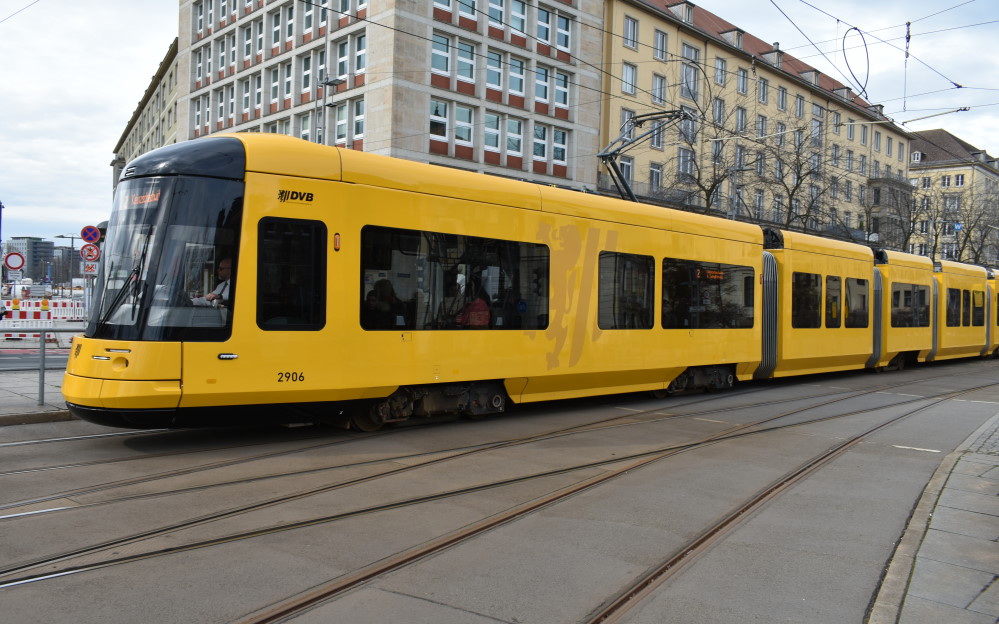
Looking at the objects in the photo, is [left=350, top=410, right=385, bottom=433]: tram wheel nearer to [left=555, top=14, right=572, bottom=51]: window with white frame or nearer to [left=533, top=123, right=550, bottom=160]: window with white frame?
[left=533, top=123, right=550, bottom=160]: window with white frame

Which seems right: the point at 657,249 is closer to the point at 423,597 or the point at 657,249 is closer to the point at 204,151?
the point at 204,151

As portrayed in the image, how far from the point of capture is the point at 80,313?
105 ft

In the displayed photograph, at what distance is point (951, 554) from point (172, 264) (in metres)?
6.72

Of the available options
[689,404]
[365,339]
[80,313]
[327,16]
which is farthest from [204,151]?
[327,16]

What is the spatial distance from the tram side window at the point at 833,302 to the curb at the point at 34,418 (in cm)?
1438

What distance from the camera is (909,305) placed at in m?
20.7

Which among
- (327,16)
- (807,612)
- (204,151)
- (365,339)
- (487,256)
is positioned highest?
(327,16)

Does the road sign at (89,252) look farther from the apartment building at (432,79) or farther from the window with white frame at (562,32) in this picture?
the window with white frame at (562,32)

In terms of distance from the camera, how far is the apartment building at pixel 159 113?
2296 inches

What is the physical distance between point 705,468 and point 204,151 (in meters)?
5.80

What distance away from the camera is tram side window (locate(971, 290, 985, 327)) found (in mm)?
25266

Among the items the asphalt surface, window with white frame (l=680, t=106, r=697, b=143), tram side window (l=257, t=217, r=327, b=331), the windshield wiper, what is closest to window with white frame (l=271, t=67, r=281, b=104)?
window with white frame (l=680, t=106, r=697, b=143)

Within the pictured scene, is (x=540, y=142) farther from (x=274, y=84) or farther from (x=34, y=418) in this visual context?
(x=34, y=418)

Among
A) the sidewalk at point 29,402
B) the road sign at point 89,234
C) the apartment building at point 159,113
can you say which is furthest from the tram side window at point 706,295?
the apartment building at point 159,113
